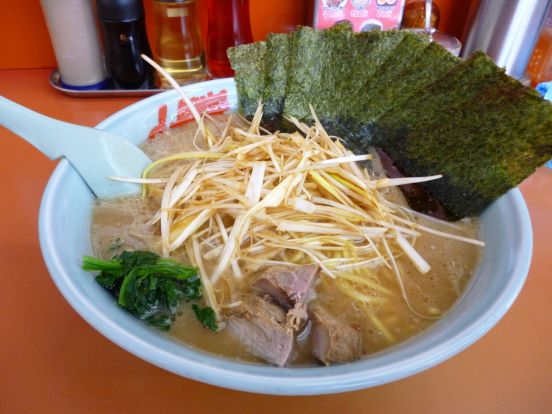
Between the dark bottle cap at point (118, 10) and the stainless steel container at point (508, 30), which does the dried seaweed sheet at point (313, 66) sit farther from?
the stainless steel container at point (508, 30)

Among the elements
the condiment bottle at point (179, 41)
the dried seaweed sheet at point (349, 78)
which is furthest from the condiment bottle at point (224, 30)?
the dried seaweed sheet at point (349, 78)

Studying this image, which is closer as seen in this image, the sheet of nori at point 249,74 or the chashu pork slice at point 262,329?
the chashu pork slice at point 262,329

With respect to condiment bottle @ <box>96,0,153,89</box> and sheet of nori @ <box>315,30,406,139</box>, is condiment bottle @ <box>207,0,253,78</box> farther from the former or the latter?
sheet of nori @ <box>315,30,406,139</box>

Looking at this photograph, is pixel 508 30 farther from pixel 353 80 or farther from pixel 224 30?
pixel 224 30

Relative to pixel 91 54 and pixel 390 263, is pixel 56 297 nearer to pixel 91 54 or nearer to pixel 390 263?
pixel 390 263

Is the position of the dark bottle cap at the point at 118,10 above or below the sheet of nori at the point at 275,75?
above

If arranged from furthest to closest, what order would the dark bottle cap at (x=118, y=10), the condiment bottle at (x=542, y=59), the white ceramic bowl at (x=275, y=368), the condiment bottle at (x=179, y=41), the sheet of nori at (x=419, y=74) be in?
the condiment bottle at (x=542, y=59) → the condiment bottle at (x=179, y=41) → the dark bottle cap at (x=118, y=10) → the sheet of nori at (x=419, y=74) → the white ceramic bowl at (x=275, y=368)
